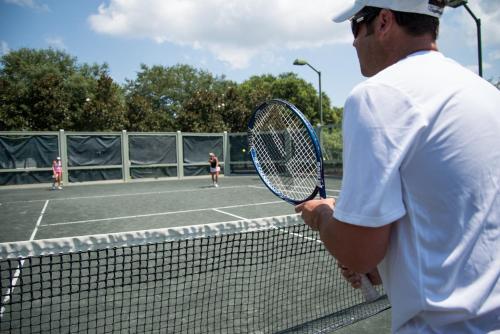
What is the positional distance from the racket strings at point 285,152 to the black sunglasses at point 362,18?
1024mm

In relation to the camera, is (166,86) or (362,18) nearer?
(362,18)

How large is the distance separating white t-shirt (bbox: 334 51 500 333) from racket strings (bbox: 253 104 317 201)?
128 centimetres

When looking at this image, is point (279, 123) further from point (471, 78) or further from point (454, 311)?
point (454, 311)

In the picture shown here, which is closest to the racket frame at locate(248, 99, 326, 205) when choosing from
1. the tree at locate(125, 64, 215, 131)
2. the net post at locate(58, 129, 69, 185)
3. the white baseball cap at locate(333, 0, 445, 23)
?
the white baseball cap at locate(333, 0, 445, 23)

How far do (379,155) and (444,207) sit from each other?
0.23m

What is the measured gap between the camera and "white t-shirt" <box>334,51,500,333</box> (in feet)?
3.17

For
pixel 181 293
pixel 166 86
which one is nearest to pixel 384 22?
pixel 181 293

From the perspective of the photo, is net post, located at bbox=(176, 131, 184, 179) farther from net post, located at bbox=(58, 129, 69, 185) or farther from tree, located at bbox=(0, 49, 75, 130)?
tree, located at bbox=(0, 49, 75, 130)

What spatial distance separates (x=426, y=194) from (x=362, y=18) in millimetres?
614

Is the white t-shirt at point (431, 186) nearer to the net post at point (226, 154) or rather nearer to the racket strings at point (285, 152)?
the racket strings at point (285, 152)

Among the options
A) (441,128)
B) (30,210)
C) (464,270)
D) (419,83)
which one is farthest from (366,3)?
(30,210)

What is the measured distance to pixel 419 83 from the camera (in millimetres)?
1004

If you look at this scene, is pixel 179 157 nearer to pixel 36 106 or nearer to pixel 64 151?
pixel 64 151

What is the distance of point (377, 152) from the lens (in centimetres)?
95
